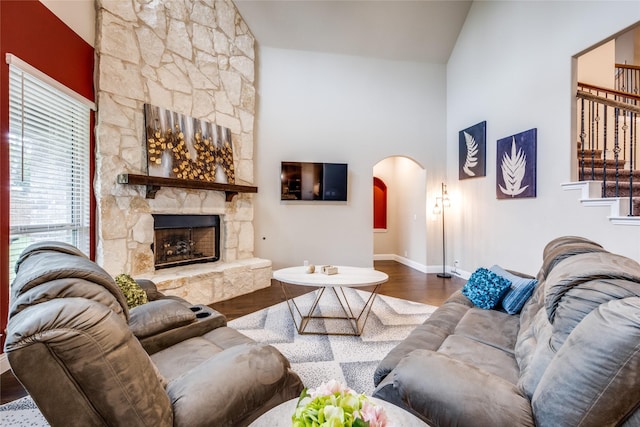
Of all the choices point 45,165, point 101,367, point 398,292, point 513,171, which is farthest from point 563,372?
point 513,171

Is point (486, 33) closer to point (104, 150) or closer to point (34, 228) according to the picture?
point (104, 150)

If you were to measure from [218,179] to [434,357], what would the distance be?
3.84 meters

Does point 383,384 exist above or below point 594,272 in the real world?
below

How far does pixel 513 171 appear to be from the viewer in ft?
13.8

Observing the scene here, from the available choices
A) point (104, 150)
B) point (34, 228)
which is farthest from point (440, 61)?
point (34, 228)

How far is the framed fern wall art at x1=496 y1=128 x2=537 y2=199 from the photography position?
12.8 ft

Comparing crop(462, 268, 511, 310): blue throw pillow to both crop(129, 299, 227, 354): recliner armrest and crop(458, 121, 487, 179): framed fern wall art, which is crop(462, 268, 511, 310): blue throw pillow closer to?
crop(129, 299, 227, 354): recliner armrest

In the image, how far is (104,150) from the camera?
327cm

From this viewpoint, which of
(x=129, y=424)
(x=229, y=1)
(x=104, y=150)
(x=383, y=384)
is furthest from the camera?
(x=229, y=1)

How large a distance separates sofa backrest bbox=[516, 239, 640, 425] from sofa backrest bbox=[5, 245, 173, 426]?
1.23m

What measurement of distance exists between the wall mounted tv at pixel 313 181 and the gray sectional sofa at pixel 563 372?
3997 millimetres

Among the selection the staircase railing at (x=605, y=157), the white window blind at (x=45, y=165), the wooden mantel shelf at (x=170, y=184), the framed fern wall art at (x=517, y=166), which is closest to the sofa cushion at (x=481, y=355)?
the staircase railing at (x=605, y=157)

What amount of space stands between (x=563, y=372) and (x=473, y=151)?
4642 millimetres

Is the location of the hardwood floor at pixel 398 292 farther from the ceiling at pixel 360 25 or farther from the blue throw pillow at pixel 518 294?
the ceiling at pixel 360 25
